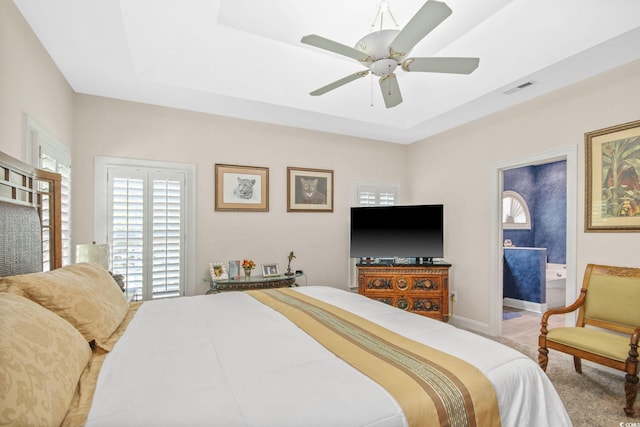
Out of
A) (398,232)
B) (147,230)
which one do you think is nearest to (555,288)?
(398,232)

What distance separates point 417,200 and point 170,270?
3.63m

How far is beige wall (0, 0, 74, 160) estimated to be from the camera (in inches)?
74.6

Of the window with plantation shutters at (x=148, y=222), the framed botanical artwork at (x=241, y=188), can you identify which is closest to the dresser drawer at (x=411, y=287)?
the framed botanical artwork at (x=241, y=188)

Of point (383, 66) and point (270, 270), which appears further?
point (270, 270)

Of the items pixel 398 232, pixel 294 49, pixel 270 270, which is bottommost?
pixel 270 270

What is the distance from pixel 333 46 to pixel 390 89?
68cm

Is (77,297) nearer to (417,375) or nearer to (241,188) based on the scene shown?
(417,375)

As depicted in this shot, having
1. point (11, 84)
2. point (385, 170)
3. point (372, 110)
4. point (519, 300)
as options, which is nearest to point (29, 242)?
point (11, 84)

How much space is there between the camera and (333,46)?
1.98 metres

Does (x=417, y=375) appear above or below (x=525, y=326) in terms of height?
above

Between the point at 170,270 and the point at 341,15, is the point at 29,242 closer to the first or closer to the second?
the point at 170,270

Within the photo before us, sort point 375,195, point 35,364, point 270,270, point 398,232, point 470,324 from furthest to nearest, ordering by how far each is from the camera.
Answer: point 375,195, point 398,232, point 470,324, point 270,270, point 35,364

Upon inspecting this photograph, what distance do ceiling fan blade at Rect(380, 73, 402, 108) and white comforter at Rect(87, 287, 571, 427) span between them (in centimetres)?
167

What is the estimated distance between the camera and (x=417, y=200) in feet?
16.6
